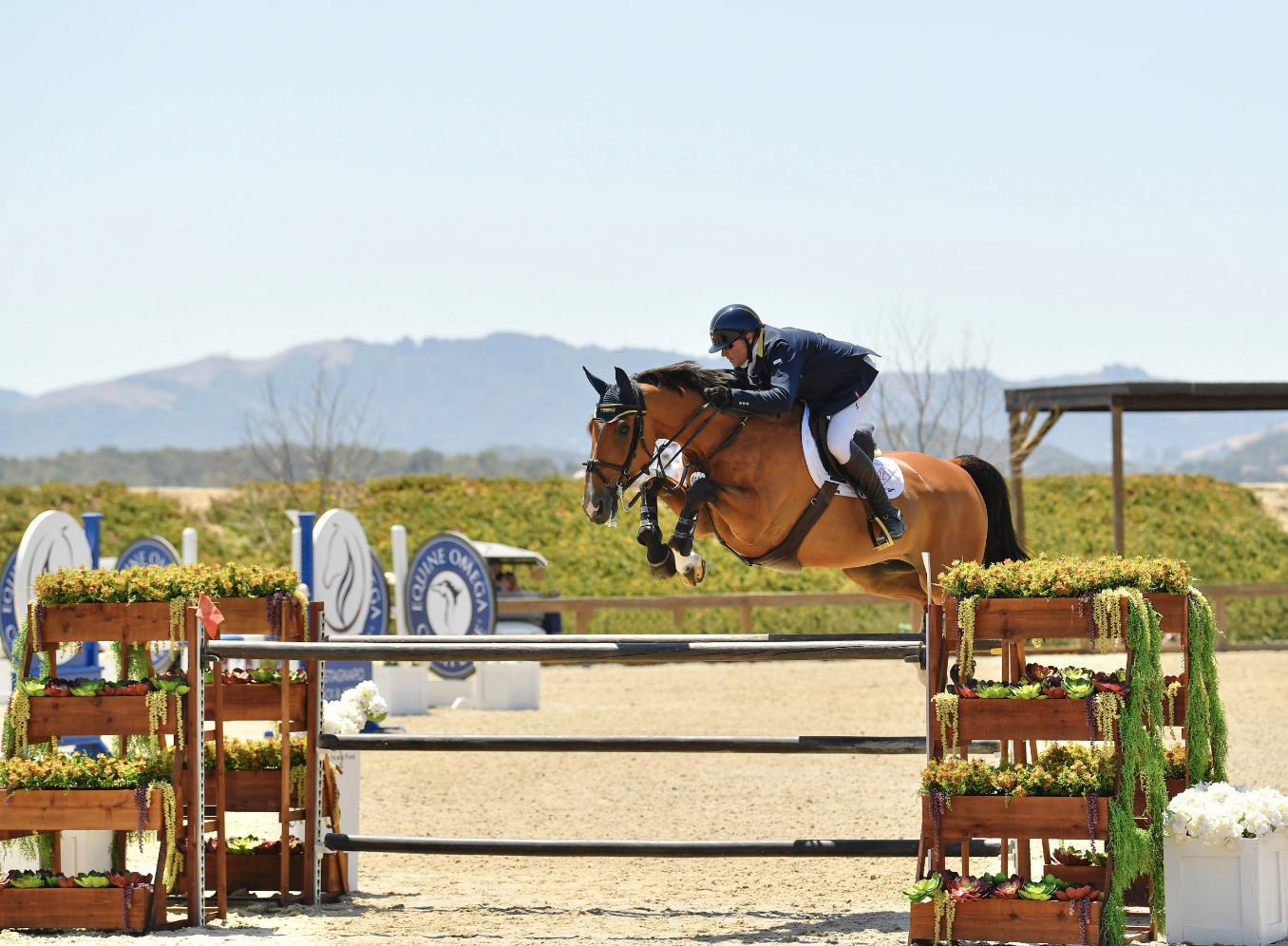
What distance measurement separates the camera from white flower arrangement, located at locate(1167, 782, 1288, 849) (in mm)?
4230

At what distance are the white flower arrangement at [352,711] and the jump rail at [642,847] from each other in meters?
0.50

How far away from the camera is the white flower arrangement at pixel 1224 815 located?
4230 mm

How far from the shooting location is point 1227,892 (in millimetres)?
4277

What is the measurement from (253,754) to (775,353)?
9.30 feet

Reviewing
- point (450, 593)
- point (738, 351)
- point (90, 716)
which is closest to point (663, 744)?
point (738, 351)

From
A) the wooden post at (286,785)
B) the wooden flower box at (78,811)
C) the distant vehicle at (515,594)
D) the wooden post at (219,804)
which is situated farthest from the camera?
the distant vehicle at (515,594)

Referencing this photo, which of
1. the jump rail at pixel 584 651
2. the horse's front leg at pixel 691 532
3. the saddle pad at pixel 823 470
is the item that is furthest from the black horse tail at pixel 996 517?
the jump rail at pixel 584 651

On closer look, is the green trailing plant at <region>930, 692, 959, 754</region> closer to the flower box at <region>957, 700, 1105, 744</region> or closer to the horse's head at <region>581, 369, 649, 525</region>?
the flower box at <region>957, 700, 1105, 744</region>

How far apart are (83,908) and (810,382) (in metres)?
3.75

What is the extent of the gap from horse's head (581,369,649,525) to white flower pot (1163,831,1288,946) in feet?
8.57

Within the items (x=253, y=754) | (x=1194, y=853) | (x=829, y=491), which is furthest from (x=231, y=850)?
(x=1194, y=853)

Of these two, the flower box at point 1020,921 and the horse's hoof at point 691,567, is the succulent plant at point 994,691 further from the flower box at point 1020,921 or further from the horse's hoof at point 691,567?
the horse's hoof at point 691,567

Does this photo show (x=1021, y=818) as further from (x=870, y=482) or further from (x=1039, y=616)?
(x=870, y=482)

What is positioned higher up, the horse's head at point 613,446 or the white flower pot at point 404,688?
the horse's head at point 613,446
